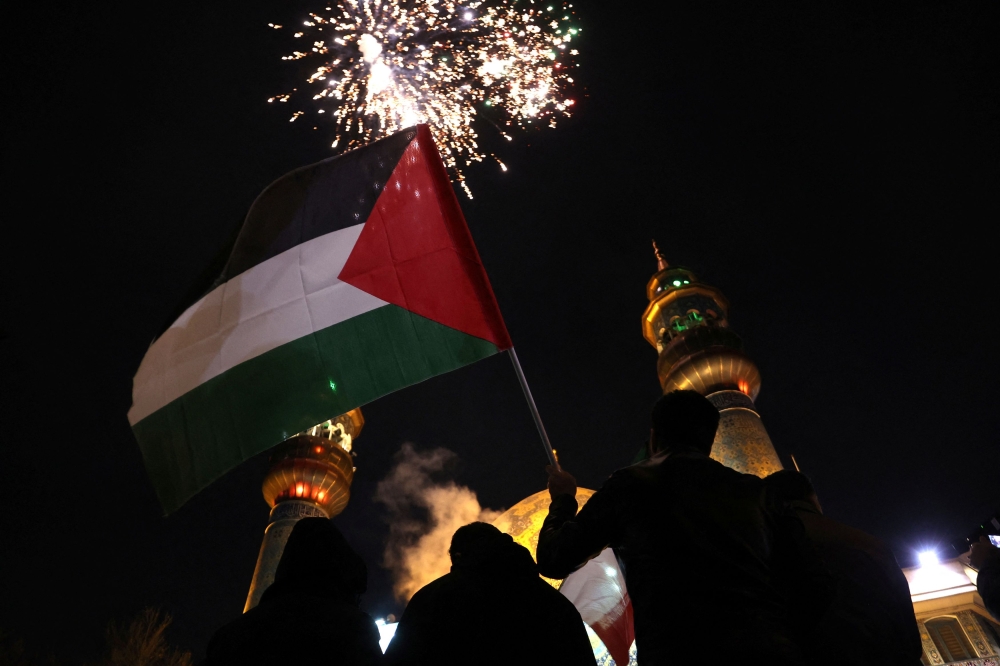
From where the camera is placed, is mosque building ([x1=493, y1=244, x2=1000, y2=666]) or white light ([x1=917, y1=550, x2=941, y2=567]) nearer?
mosque building ([x1=493, y1=244, x2=1000, y2=666])

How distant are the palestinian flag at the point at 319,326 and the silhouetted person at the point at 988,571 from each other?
135 inches

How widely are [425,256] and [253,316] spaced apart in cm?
161

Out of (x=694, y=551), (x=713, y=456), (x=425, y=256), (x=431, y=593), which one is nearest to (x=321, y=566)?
(x=431, y=593)

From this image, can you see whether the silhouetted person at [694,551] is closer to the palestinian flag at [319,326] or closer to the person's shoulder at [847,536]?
the person's shoulder at [847,536]

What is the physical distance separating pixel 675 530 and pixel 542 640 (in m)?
0.70

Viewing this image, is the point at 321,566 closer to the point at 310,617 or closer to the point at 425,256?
the point at 310,617

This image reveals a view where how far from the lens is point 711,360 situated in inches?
703

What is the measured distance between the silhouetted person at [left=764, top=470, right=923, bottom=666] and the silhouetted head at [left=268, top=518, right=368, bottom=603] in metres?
1.88

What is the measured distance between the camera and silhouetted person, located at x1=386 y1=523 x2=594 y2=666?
8.15 feet

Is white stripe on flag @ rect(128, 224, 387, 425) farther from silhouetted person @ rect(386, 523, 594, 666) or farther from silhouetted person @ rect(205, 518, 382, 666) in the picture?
silhouetted person @ rect(386, 523, 594, 666)

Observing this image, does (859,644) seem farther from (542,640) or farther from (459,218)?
(459,218)

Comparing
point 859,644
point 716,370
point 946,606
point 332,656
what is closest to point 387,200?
point 332,656

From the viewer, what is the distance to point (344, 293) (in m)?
5.53

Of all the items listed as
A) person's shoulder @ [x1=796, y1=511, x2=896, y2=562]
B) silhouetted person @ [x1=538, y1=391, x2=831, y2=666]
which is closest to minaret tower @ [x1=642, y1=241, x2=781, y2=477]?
person's shoulder @ [x1=796, y1=511, x2=896, y2=562]
